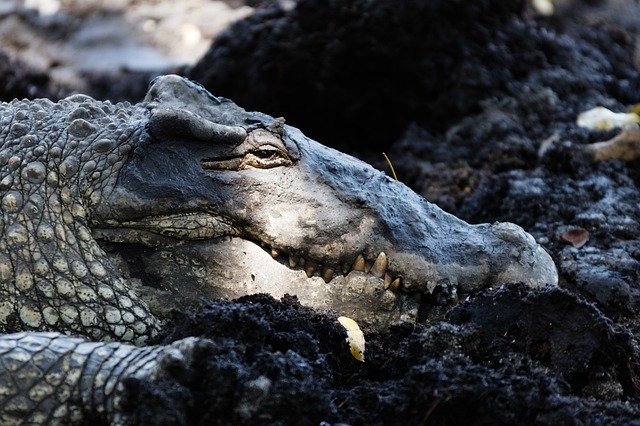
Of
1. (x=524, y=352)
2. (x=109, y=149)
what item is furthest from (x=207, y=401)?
(x=109, y=149)

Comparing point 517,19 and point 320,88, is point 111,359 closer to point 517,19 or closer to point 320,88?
point 320,88

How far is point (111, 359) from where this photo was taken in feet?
11.2

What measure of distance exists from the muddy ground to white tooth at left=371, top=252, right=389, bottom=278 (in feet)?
0.73

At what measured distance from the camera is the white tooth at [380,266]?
13.3 feet

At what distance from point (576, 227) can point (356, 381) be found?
250cm

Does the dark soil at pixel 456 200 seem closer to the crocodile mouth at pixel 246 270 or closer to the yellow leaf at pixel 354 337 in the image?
the yellow leaf at pixel 354 337

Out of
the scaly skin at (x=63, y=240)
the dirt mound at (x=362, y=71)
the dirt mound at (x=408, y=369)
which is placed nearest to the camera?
the dirt mound at (x=408, y=369)

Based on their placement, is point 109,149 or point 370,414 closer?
point 370,414

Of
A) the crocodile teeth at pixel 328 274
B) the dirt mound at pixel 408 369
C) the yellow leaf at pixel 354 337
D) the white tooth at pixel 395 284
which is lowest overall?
the yellow leaf at pixel 354 337

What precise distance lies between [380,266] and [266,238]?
0.43 m

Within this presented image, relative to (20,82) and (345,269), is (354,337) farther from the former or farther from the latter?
(20,82)

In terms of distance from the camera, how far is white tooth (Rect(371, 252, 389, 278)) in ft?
13.3

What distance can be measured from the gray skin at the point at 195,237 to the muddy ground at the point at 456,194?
0.79ft

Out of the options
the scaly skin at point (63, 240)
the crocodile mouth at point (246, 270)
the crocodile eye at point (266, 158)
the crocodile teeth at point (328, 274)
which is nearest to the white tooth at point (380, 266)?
the crocodile mouth at point (246, 270)
